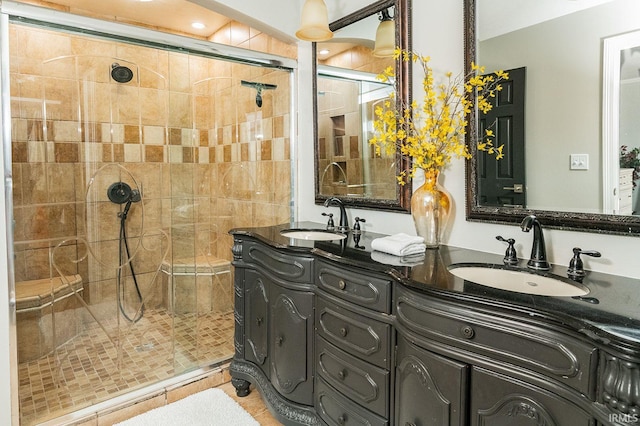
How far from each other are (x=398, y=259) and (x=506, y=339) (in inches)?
22.6

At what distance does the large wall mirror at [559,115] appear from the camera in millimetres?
1335

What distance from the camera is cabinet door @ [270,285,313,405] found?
1.84 meters

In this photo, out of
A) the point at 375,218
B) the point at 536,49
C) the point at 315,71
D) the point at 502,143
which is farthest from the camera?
the point at 315,71

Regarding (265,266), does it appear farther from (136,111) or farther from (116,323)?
(136,111)

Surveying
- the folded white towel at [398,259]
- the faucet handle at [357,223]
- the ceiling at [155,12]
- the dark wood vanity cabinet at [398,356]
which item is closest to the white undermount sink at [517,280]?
the folded white towel at [398,259]

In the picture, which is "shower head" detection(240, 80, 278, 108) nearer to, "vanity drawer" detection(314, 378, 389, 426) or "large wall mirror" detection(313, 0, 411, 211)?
"large wall mirror" detection(313, 0, 411, 211)

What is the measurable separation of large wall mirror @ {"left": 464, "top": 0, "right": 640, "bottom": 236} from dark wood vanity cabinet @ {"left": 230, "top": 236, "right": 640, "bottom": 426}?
64cm

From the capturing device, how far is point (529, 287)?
1402 millimetres

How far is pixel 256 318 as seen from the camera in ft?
7.23

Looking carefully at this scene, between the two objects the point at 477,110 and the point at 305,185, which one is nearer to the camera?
the point at 477,110

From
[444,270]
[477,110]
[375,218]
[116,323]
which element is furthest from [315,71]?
[116,323]

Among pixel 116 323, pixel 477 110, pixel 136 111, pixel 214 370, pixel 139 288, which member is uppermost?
pixel 136 111

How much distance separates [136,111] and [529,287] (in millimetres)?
2296

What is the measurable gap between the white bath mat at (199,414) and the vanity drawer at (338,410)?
543 mm
